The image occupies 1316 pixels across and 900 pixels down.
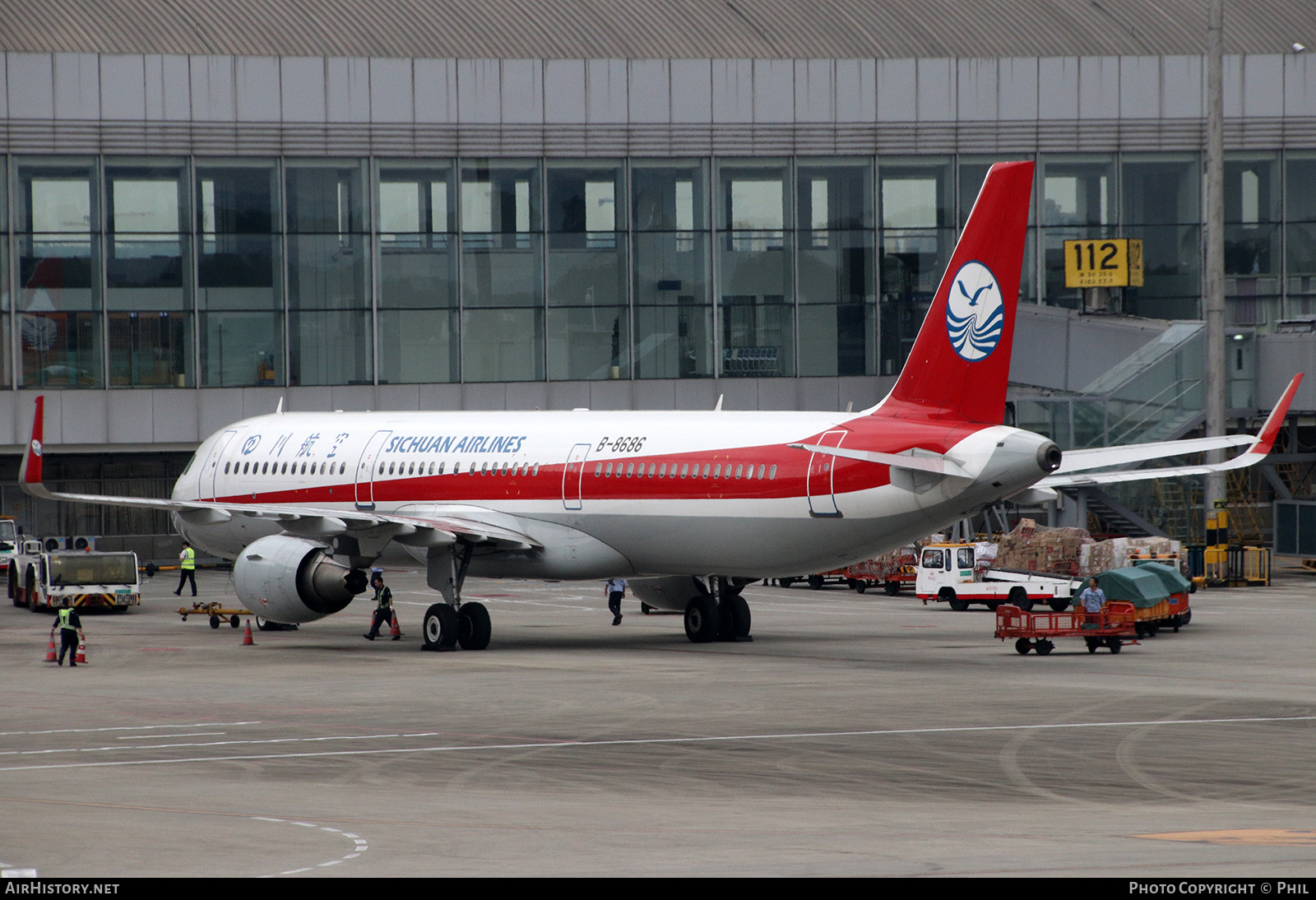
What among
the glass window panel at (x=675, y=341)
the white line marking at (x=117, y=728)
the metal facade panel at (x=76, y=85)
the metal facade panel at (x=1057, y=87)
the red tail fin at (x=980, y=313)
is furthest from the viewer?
the metal facade panel at (x=1057, y=87)

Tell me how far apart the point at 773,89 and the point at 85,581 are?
3697 centimetres

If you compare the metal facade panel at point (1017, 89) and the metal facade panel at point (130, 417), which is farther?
the metal facade panel at point (1017, 89)

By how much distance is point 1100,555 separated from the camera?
50.3 metres

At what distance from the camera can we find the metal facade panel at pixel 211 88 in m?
70.4

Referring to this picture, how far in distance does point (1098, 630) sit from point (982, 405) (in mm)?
6736

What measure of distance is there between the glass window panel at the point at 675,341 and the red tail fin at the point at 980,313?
39783 millimetres

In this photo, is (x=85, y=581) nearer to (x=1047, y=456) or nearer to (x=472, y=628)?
(x=472, y=628)

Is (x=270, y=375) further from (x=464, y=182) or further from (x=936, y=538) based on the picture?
(x=936, y=538)

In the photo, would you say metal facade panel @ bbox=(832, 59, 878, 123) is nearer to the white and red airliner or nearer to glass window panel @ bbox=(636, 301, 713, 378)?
glass window panel @ bbox=(636, 301, 713, 378)

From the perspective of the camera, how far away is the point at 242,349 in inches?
2835

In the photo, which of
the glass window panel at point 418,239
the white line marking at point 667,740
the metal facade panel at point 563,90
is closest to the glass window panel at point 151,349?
the glass window panel at point 418,239

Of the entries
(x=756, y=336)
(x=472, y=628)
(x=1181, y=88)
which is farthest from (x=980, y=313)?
(x=1181, y=88)

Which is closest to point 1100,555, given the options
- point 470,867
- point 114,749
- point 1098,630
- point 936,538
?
point 1098,630

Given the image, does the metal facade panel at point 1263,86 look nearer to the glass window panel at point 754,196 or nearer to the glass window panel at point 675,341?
the glass window panel at point 754,196
